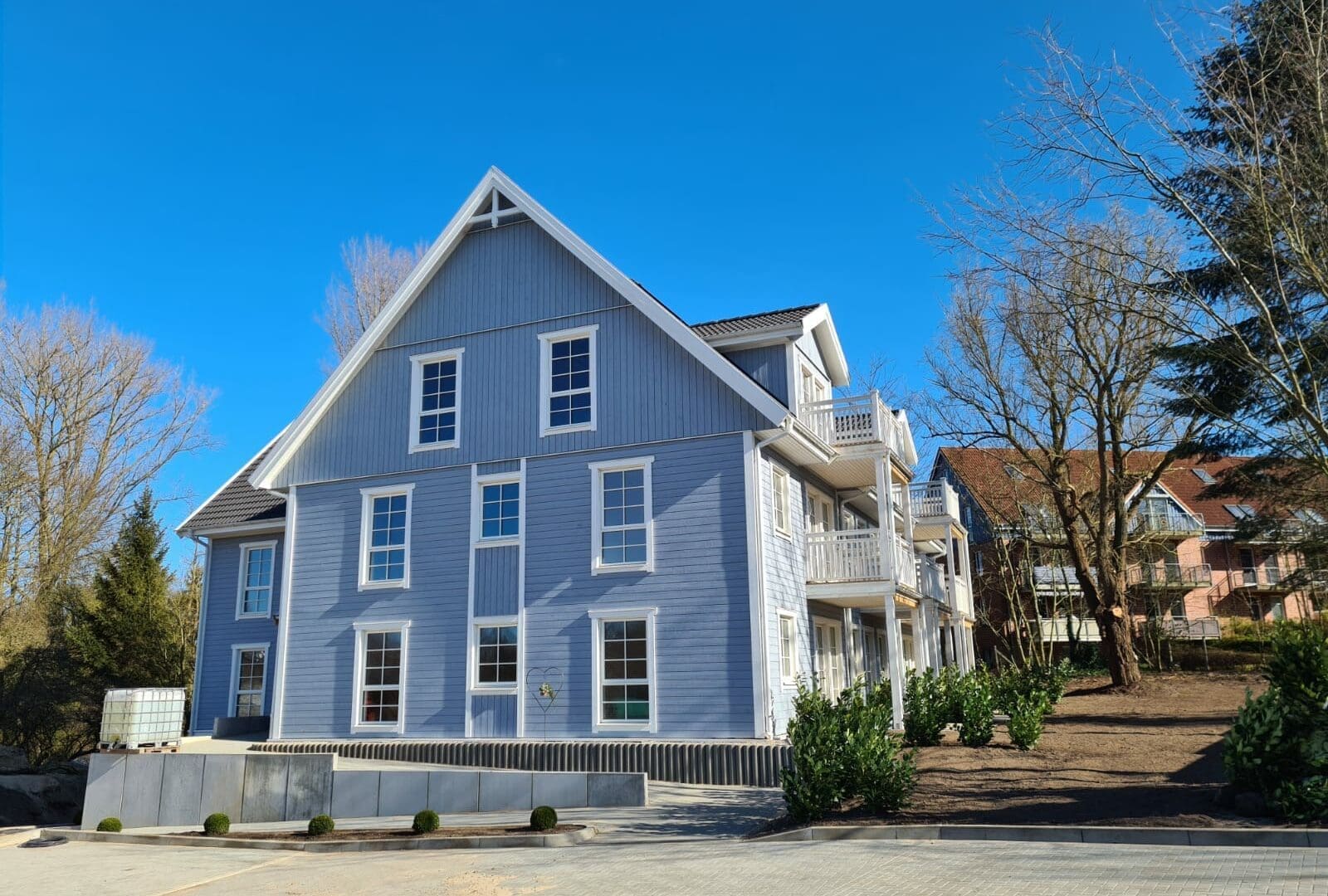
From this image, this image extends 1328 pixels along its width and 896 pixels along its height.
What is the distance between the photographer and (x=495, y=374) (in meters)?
20.8

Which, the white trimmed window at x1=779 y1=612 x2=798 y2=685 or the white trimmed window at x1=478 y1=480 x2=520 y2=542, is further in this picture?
the white trimmed window at x1=478 y1=480 x2=520 y2=542

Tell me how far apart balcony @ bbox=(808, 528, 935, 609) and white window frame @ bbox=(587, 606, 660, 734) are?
366cm

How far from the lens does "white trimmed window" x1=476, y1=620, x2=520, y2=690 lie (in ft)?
62.8

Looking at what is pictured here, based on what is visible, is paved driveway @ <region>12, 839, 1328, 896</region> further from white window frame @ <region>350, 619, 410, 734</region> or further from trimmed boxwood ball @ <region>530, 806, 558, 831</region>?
white window frame @ <region>350, 619, 410, 734</region>

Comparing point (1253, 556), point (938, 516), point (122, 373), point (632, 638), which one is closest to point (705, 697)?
point (632, 638)

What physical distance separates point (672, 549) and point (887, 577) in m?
4.22

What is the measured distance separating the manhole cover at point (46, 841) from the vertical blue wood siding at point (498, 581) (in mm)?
7572

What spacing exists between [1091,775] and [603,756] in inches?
321

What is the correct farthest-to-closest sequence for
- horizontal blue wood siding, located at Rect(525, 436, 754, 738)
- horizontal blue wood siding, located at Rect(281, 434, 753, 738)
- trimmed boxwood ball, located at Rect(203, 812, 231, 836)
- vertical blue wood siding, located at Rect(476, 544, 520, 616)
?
vertical blue wood siding, located at Rect(476, 544, 520, 616) → horizontal blue wood siding, located at Rect(281, 434, 753, 738) → horizontal blue wood siding, located at Rect(525, 436, 754, 738) → trimmed boxwood ball, located at Rect(203, 812, 231, 836)

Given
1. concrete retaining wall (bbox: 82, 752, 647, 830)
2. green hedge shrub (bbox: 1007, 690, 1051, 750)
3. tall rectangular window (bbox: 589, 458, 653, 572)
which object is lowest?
concrete retaining wall (bbox: 82, 752, 647, 830)

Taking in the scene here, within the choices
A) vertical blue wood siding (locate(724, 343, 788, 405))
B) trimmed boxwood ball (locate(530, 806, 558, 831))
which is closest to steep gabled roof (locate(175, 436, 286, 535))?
vertical blue wood siding (locate(724, 343, 788, 405))

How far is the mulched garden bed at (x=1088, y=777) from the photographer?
10.4 metres

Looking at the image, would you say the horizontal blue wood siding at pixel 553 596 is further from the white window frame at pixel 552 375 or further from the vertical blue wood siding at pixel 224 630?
the vertical blue wood siding at pixel 224 630

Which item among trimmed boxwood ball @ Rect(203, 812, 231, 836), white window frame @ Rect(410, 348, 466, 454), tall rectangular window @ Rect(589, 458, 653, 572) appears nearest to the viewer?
trimmed boxwood ball @ Rect(203, 812, 231, 836)
